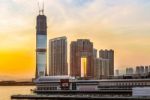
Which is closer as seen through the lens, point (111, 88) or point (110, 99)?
point (110, 99)

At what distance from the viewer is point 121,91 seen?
140250mm

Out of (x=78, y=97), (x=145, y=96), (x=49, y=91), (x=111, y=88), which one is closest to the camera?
→ (x=145, y=96)

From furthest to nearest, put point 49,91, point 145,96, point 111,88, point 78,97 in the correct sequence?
point 49,91 < point 111,88 < point 78,97 < point 145,96

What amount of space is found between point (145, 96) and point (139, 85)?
17.5 m

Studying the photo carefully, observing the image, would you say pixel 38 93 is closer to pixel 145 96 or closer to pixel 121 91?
pixel 121 91

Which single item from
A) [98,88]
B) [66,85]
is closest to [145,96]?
[98,88]

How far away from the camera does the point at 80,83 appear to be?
150 m

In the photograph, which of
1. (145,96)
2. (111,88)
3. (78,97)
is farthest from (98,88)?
(145,96)

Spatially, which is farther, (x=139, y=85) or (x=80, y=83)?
(x=80, y=83)

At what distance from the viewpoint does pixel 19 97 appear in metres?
144

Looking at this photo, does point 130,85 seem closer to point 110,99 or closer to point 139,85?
point 139,85

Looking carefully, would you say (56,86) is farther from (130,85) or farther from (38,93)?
(130,85)

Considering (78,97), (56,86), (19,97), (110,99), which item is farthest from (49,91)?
(110,99)

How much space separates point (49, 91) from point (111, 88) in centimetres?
2153
